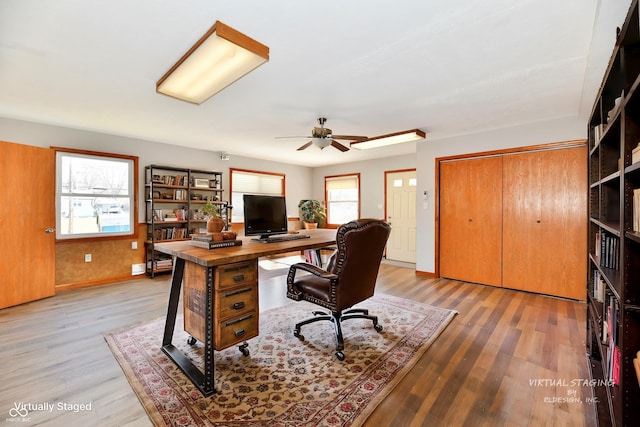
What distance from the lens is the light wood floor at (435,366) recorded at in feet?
5.27

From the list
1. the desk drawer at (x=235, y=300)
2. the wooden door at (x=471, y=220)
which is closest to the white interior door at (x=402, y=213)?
the wooden door at (x=471, y=220)

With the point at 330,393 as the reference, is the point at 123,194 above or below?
above

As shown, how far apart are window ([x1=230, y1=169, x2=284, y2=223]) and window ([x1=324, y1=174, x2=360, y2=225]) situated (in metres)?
1.32

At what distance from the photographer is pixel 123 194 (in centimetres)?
452

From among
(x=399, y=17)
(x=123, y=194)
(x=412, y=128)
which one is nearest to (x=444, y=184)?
(x=412, y=128)

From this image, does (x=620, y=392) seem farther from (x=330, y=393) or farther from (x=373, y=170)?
(x=373, y=170)

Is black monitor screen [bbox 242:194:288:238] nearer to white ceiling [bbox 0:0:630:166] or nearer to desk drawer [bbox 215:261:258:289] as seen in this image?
desk drawer [bbox 215:261:258:289]

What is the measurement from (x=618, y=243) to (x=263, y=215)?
2.53 meters

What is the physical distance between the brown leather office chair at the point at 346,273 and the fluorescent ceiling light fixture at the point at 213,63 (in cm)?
136

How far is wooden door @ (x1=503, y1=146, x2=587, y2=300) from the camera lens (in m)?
3.48

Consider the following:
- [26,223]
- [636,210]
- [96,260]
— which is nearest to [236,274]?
[636,210]

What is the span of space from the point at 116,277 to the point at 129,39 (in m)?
3.92

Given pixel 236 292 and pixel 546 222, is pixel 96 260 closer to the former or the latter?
pixel 236 292

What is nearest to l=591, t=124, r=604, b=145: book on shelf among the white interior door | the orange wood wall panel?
the white interior door
